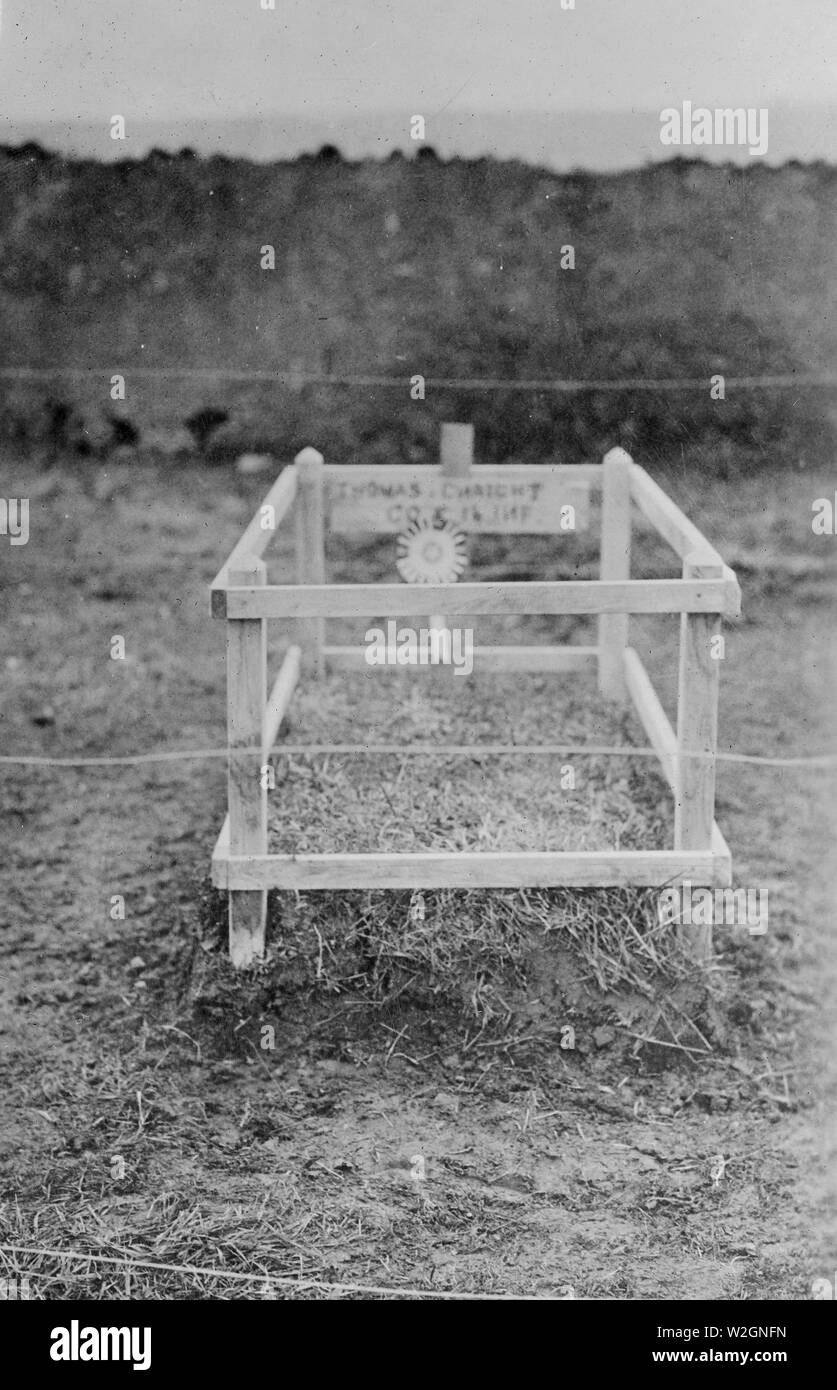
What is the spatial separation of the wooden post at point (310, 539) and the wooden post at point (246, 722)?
3.89 feet

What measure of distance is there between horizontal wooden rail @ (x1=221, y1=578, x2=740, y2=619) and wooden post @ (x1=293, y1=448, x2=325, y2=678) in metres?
1.27

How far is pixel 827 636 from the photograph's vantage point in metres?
5.64

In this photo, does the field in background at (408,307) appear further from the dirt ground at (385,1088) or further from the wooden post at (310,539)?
the dirt ground at (385,1088)

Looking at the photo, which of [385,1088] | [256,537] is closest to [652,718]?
[256,537]

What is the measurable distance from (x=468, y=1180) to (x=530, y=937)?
64cm

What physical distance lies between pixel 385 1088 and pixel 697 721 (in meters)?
0.98

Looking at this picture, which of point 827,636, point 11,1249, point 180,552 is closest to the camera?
point 11,1249

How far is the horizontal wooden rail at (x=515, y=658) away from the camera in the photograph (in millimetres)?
4535

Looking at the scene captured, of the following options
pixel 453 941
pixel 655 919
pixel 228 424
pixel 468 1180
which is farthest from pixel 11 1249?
pixel 228 424

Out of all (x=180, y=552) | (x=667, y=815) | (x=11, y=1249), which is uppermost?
(x=180, y=552)

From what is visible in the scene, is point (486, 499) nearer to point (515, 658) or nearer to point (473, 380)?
point (515, 658)

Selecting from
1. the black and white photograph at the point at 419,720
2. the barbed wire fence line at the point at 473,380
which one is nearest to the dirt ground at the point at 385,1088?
the black and white photograph at the point at 419,720

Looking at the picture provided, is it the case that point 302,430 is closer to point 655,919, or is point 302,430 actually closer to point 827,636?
point 827,636

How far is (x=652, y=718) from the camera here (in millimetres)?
3877
